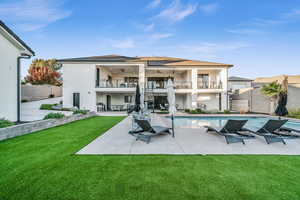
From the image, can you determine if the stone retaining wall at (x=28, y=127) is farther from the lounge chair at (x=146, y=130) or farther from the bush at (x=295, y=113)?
the bush at (x=295, y=113)

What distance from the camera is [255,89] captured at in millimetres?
17594

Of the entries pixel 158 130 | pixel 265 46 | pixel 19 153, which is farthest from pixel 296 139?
pixel 265 46

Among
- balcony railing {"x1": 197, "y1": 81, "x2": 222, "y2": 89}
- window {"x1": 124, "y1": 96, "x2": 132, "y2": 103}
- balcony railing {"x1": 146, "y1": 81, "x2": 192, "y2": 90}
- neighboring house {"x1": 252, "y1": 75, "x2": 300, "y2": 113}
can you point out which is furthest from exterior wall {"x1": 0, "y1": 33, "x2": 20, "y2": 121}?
neighboring house {"x1": 252, "y1": 75, "x2": 300, "y2": 113}

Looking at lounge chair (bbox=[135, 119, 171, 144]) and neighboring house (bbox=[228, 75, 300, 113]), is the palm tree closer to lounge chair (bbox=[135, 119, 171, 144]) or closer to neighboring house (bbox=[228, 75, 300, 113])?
neighboring house (bbox=[228, 75, 300, 113])

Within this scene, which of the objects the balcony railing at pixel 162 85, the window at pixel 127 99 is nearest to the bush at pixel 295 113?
the balcony railing at pixel 162 85

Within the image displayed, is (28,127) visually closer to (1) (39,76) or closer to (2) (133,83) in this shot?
(2) (133,83)

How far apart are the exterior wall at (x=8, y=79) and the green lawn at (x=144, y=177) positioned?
17.1 feet

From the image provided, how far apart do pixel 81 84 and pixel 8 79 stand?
8.76 metres

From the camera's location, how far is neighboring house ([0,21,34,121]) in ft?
24.9

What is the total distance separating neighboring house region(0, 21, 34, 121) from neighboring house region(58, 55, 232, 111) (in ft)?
24.8

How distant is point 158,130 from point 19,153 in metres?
4.65

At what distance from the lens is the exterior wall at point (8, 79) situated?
7605mm

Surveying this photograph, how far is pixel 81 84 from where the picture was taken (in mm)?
16734

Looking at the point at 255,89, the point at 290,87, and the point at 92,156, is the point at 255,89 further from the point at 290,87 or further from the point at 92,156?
the point at 92,156
